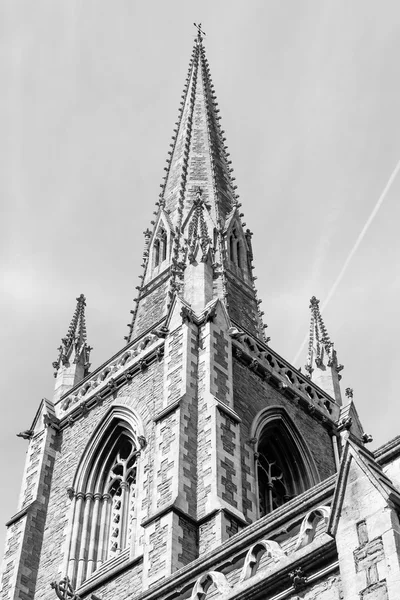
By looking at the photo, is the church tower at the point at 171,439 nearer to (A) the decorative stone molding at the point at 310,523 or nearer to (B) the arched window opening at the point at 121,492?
(B) the arched window opening at the point at 121,492

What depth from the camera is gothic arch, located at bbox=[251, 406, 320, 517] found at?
25.2 metres

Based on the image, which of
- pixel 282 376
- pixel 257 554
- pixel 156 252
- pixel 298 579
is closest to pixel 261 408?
pixel 282 376

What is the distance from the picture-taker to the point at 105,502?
2550 centimetres

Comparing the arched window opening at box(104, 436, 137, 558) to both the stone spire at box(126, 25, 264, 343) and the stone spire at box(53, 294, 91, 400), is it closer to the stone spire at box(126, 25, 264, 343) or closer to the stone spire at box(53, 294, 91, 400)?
the stone spire at box(126, 25, 264, 343)

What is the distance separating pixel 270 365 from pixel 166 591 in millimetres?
14402

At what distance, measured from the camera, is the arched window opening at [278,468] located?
82.7ft

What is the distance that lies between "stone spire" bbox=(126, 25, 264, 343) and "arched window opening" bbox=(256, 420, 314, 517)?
10.2 ft

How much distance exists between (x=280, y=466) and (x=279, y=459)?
8.4 inches

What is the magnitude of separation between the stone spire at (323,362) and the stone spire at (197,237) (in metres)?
1.94

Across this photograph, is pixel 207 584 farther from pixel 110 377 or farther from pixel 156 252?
pixel 156 252

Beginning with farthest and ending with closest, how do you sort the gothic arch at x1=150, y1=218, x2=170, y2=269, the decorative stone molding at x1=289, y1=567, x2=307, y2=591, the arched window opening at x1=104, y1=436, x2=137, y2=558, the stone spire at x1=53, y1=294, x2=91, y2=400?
the gothic arch at x1=150, y1=218, x2=170, y2=269 → the stone spire at x1=53, y1=294, x2=91, y2=400 → the arched window opening at x1=104, y1=436, x2=137, y2=558 → the decorative stone molding at x1=289, y1=567, x2=307, y2=591

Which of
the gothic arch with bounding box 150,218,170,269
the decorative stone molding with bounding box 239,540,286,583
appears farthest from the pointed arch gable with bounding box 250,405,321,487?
the decorative stone molding with bounding box 239,540,286,583

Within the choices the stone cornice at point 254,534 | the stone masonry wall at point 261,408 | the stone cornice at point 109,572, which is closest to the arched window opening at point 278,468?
the stone masonry wall at point 261,408

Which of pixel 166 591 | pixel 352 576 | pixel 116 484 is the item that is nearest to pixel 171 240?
pixel 116 484
